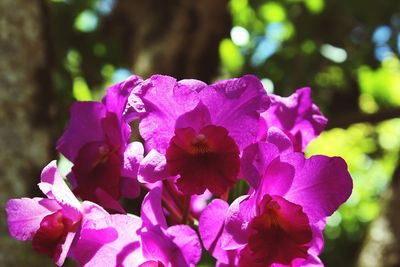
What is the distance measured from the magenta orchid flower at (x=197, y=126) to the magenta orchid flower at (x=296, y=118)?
0.37 feet

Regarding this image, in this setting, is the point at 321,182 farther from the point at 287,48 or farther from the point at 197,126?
the point at 287,48

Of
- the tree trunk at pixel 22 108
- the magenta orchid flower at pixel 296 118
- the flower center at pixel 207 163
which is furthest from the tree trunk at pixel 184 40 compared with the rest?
the flower center at pixel 207 163

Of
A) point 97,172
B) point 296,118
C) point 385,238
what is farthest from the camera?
point 385,238

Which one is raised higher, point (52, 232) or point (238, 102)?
point (238, 102)

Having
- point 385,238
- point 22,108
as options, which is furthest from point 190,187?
point 385,238

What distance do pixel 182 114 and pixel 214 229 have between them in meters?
0.20

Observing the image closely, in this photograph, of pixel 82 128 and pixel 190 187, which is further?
pixel 82 128

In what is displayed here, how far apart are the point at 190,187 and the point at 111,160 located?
0.63ft

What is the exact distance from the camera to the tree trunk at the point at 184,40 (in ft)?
8.82

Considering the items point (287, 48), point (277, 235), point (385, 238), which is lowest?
point (385, 238)

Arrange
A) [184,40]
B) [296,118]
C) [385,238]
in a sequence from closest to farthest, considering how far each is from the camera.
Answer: [296,118], [385,238], [184,40]

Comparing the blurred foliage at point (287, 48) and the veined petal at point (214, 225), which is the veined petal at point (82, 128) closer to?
the veined petal at point (214, 225)

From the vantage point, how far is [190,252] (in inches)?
36.9

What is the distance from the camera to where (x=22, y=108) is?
1905 millimetres
